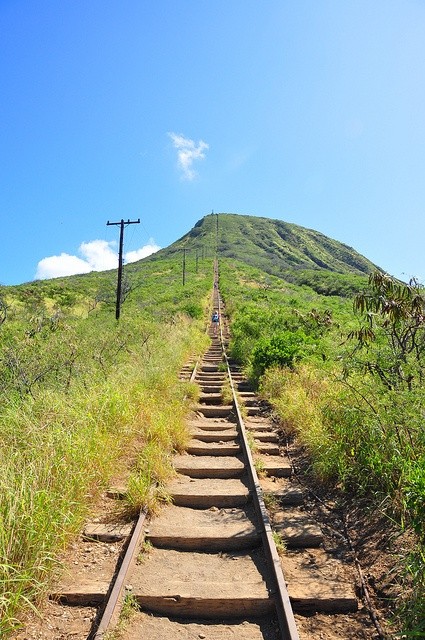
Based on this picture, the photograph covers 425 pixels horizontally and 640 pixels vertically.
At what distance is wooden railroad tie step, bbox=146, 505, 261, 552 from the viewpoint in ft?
14.5

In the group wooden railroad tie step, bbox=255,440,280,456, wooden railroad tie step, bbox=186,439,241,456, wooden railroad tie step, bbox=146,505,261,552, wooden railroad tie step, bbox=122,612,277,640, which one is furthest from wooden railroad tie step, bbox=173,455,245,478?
wooden railroad tie step, bbox=122,612,277,640

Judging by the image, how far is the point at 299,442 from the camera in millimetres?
7379

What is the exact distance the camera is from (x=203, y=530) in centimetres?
465

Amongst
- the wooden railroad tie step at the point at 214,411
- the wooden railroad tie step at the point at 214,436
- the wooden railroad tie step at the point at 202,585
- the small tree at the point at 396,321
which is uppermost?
the small tree at the point at 396,321

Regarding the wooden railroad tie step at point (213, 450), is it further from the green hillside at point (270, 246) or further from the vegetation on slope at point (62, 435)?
the green hillside at point (270, 246)

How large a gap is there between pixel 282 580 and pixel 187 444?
3.76 metres

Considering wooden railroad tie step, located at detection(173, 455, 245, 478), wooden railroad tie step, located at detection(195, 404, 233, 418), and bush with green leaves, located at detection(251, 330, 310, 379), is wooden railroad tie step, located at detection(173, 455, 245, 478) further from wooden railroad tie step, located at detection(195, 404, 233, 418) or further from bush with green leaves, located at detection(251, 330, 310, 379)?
bush with green leaves, located at detection(251, 330, 310, 379)

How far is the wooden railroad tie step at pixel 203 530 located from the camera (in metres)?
4.43

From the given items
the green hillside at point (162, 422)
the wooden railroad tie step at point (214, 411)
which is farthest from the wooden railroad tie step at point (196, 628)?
the wooden railroad tie step at point (214, 411)

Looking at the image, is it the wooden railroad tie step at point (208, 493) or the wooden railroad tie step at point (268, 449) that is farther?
the wooden railroad tie step at point (268, 449)

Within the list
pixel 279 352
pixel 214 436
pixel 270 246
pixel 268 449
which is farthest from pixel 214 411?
pixel 270 246

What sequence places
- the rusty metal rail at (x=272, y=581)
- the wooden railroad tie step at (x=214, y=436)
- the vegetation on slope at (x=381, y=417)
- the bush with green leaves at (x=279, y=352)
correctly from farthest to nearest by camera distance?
the bush with green leaves at (x=279, y=352) → the wooden railroad tie step at (x=214, y=436) → the vegetation on slope at (x=381, y=417) → the rusty metal rail at (x=272, y=581)

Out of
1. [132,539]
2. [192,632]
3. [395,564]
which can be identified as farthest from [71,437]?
[395,564]

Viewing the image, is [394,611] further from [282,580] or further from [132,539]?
[132,539]
